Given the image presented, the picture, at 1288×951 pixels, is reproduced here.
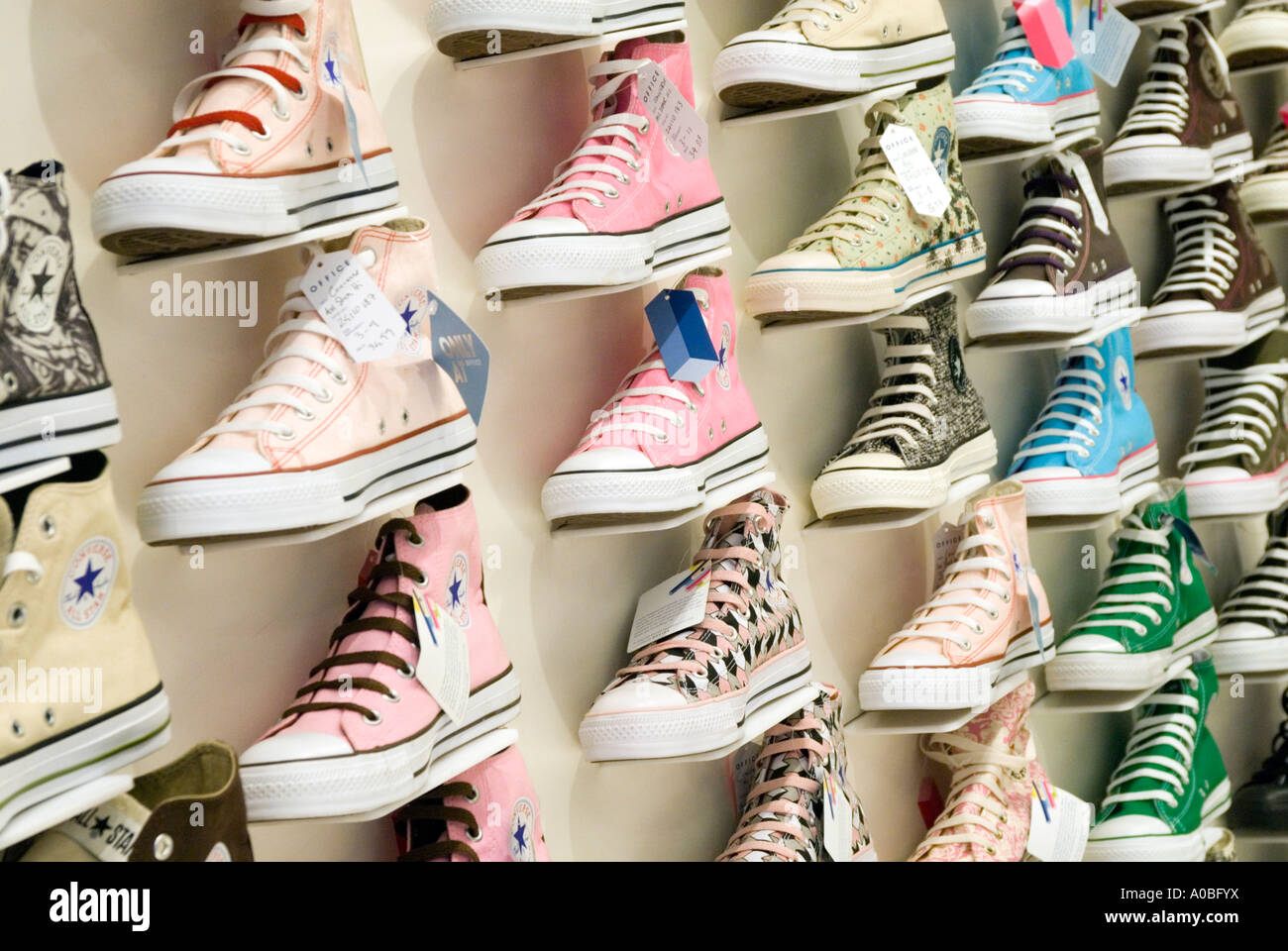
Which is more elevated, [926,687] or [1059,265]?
[1059,265]

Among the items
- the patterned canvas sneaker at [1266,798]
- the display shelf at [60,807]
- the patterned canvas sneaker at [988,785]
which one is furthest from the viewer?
the patterned canvas sneaker at [1266,798]

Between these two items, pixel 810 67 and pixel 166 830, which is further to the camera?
pixel 810 67

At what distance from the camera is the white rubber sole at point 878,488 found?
1892 millimetres

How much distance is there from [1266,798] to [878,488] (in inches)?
58.1

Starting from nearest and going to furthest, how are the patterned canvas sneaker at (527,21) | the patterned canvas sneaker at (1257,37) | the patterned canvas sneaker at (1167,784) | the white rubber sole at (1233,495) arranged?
the patterned canvas sneaker at (527,21) → the patterned canvas sneaker at (1167,784) → the white rubber sole at (1233,495) → the patterned canvas sneaker at (1257,37)

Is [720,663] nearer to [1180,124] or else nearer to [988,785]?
[988,785]

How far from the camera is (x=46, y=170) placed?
1.00m

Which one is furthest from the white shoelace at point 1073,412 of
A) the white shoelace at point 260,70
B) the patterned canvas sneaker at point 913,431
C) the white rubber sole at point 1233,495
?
the white shoelace at point 260,70

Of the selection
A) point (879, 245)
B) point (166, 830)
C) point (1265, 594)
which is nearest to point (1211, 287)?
point (1265, 594)

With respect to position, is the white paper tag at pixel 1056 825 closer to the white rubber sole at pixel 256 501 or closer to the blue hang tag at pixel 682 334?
the blue hang tag at pixel 682 334

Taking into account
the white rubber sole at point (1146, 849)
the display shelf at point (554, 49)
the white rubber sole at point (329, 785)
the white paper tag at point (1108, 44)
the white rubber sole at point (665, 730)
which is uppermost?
the display shelf at point (554, 49)

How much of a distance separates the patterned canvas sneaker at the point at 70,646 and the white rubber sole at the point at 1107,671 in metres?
1.71

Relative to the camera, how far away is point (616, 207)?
1.49 m

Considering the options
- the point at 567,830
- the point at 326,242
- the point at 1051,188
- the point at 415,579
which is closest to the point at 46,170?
the point at 326,242
